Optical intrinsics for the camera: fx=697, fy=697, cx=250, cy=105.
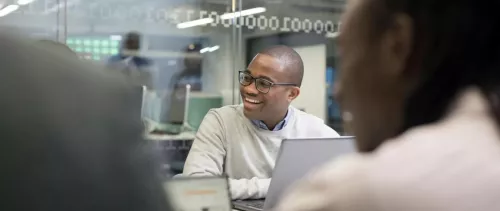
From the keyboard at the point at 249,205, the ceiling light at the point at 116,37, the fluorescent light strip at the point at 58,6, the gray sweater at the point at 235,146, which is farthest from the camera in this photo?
the ceiling light at the point at 116,37

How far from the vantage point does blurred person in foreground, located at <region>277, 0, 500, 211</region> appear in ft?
2.30

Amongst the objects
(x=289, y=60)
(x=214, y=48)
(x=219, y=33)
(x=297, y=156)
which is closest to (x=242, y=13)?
(x=219, y=33)

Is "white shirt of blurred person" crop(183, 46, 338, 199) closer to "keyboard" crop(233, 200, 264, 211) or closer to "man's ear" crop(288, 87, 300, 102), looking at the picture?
"man's ear" crop(288, 87, 300, 102)

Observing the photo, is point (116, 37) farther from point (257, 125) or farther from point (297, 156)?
point (297, 156)

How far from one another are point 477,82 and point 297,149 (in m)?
1.30

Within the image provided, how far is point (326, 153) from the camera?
2.10m

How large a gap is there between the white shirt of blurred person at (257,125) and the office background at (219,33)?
3036 mm

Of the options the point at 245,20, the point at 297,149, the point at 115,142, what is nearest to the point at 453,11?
the point at 115,142

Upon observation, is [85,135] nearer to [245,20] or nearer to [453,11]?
[453,11]

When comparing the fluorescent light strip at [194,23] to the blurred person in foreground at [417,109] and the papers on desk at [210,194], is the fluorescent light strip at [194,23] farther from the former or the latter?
the blurred person in foreground at [417,109]

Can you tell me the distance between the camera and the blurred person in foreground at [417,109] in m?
0.70

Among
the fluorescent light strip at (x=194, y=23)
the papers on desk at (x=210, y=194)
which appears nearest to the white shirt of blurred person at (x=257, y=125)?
the papers on desk at (x=210, y=194)

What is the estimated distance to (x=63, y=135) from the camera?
1.72 feet

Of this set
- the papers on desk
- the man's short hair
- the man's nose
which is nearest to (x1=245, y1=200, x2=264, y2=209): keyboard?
the man's nose
